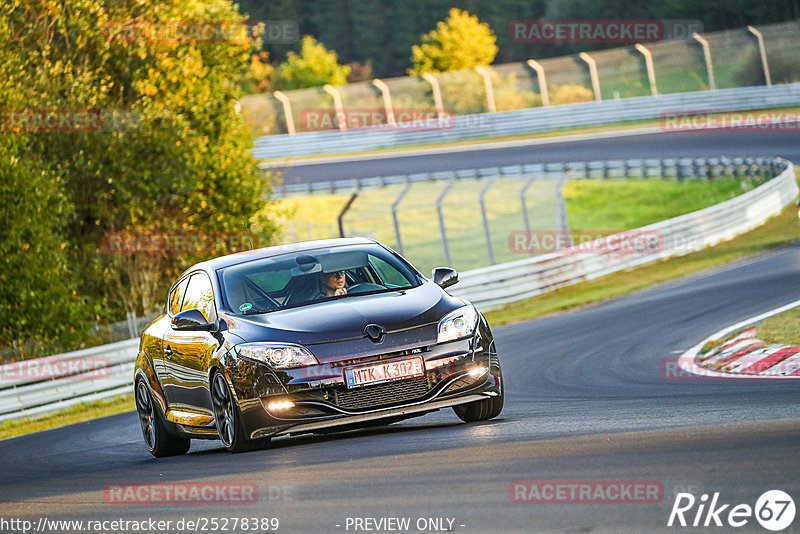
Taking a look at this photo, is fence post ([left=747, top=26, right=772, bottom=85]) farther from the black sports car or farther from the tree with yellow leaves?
the black sports car

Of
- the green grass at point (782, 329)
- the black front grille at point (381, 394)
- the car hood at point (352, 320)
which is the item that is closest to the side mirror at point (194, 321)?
the car hood at point (352, 320)

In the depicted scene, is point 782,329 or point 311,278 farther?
point 782,329

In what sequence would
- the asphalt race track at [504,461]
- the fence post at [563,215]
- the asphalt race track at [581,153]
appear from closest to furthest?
the asphalt race track at [504,461]
the fence post at [563,215]
the asphalt race track at [581,153]

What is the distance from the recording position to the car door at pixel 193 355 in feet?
30.2

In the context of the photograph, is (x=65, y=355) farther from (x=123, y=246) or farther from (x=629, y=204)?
(x=629, y=204)

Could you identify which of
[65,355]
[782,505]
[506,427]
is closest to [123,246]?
[65,355]

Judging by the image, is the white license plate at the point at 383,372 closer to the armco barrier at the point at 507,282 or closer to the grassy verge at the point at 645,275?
the armco barrier at the point at 507,282

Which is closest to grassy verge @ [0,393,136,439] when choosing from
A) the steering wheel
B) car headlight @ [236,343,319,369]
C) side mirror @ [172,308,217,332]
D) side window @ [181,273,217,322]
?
side window @ [181,273,217,322]

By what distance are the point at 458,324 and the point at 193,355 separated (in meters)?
2.10

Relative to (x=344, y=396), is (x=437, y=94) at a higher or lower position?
lower

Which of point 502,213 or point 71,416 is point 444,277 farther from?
point 502,213

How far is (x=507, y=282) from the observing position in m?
24.3

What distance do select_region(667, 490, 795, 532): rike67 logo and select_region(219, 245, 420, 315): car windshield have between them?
14.5 ft

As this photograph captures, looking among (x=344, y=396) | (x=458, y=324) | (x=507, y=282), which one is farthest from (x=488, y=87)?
(x=344, y=396)
